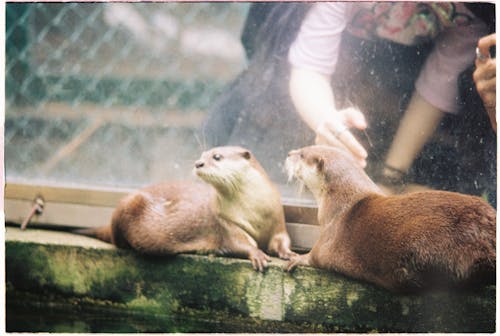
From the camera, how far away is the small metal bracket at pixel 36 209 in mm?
2146

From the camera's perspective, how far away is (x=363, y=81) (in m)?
1.80

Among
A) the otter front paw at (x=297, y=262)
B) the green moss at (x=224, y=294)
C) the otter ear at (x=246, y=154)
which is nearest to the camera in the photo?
the green moss at (x=224, y=294)

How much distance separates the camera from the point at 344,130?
71.0 inches

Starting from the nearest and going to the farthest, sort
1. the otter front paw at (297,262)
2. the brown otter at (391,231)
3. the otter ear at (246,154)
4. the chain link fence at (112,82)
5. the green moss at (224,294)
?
the brown otter at (391,231) → the green moss at (224,294) → the otter front paw at (297,262) → the otter ear at (246,154) → the chain link fence at (112,82)

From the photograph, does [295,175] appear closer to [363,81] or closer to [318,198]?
[318,198]

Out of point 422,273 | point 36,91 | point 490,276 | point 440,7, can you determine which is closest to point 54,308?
point 36,91

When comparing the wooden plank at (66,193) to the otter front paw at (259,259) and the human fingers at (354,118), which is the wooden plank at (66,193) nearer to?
the otter front paw at (259,259)

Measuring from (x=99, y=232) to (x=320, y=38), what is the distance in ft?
3.48

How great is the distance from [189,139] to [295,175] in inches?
15.3

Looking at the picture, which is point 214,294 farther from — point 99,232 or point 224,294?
point 99,232

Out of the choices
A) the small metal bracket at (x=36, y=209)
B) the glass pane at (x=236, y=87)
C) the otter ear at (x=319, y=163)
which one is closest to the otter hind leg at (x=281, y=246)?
the glass pane at (x=236, y=87)

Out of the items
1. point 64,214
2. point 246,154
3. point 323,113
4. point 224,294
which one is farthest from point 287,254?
point 64,214

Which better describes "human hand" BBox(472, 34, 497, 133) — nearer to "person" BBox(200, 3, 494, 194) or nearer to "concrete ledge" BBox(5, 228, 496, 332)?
"person" BBox(200, 3, 494, 194)

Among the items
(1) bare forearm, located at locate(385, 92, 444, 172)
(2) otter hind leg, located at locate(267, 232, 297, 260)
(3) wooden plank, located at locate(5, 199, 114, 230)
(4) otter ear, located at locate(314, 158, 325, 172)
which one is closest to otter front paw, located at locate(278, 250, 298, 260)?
(2) otter hind leg, located at locate(267, 232, 297, 260)
